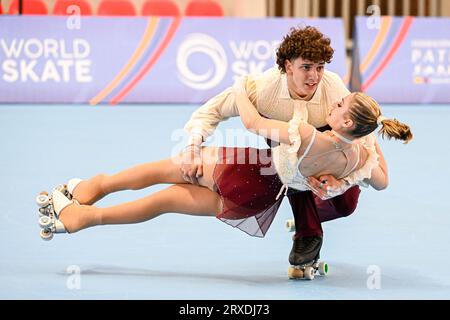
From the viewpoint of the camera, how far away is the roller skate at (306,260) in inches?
186

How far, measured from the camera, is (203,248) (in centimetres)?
534

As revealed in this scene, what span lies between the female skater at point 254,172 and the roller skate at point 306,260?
0.21m

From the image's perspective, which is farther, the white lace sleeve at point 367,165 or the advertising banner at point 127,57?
the advertising banner at point 127,57

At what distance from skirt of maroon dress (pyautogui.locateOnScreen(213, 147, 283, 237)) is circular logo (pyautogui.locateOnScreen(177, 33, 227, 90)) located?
21.7 feet

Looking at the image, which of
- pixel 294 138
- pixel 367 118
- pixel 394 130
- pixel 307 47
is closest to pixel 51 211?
pixel 294 138

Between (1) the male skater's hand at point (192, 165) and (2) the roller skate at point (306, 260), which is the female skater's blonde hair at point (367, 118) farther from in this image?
(1) the male skater's hand at point (192, 165)

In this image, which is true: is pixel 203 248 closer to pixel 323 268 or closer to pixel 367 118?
pixel 323 268

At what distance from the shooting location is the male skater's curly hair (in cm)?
447

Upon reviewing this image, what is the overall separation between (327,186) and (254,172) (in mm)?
411

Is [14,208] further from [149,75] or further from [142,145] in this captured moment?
[149,75]

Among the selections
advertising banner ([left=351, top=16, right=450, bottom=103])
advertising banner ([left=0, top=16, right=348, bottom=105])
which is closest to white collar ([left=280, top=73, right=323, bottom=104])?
advertising banner ([left=0, top=16, right=348, bottom=105])

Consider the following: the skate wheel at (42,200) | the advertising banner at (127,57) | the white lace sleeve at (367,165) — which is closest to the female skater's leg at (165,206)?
the skate wheel at (42,200)

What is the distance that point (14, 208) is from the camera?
6.21 m

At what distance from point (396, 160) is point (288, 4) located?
6.79 metres
